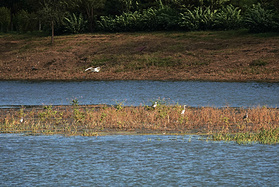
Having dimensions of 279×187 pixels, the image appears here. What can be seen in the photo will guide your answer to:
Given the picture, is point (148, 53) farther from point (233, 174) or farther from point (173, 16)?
point (233, 174)

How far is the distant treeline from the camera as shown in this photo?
173 ft

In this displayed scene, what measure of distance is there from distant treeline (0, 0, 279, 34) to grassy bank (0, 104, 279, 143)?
32.8 meters

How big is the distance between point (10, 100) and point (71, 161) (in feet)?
56.3

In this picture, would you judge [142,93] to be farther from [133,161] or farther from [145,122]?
[133,161]

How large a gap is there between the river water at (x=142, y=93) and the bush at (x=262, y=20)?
15.6 meters

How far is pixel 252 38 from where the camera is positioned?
4969 cm

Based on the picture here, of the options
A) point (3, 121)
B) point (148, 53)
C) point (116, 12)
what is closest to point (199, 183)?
point (3, 121)

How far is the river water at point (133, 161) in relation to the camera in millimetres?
10734

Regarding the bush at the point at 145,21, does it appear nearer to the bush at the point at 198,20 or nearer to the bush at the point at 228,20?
the bush at the point at 198,20

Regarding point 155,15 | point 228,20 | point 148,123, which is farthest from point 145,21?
point 148,123

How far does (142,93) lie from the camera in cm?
3200

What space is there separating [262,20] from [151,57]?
11683 mm

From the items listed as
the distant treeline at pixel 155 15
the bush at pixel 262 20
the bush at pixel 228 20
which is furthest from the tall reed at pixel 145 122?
Answer: the bush at pixel 228 20

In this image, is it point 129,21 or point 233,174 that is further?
point 129,21
